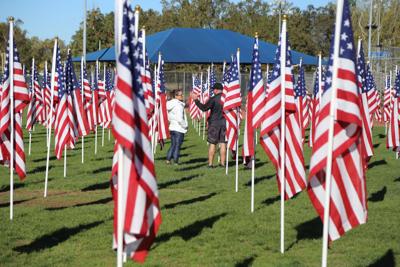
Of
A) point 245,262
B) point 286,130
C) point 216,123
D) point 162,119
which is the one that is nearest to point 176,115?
point 216,123

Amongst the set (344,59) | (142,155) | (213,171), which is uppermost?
(344,59)

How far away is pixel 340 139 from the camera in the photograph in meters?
7.29

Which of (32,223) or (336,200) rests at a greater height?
(336,200)

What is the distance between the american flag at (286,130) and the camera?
32.8 feet

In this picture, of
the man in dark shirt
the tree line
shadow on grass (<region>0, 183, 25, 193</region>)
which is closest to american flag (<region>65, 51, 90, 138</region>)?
shadow on grass (<region>0, 183, 25, 193</region>)

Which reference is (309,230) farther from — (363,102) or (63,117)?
(63,117)

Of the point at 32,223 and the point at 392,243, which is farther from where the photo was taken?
the point at 32,223

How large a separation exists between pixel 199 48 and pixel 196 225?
39701mm

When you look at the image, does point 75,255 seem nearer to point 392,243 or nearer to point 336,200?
point 336,200

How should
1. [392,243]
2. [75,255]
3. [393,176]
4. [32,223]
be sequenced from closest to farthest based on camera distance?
1. [75,255]
2. [392,243]
3. [32,223]
4. [393,176]

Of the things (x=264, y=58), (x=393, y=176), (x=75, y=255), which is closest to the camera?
(x=75, y=255)

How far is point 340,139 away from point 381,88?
45772 millimetres

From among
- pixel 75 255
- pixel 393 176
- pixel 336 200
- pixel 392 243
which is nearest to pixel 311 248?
pixel 392 243

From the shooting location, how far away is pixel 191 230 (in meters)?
10.9
